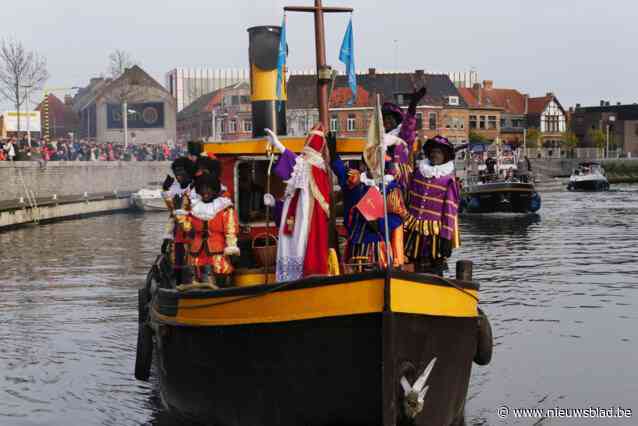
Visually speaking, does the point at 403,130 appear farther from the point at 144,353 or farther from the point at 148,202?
the point at 148,202

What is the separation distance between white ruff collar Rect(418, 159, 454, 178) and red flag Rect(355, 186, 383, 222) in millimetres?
879

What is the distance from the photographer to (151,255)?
89.4 feet

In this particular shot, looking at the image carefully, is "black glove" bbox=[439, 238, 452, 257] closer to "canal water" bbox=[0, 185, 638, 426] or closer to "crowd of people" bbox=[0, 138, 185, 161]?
"canal water" bbox=[0, 185, 638, 426]

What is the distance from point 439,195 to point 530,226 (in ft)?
92.3

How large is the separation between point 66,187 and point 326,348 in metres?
42.6

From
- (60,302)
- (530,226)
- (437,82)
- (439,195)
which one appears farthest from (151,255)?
(437,82)

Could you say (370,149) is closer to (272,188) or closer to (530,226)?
(272,188)

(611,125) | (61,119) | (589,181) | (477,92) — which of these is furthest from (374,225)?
(611,125)

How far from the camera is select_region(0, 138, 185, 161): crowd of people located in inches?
1836

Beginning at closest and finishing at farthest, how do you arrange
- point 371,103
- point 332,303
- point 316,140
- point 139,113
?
point 332,303
point 316,140
point 371,103
point 139,113

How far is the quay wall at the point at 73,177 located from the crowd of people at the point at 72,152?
0.93 metres

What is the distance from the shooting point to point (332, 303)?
27.2ft

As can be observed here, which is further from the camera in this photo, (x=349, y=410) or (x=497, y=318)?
(x=497, y=318)

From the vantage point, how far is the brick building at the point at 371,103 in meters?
82.9
